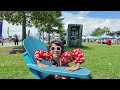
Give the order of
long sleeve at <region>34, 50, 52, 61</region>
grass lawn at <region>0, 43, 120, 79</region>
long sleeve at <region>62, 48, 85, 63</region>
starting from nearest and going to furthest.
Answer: long sleeve at <region>62, 48, 85, 63</region> → long sleeve at <region>34, 50, 52, 61</region> → grass lawn at <region>0, 43, 120, 79</region>

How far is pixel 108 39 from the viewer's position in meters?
35.7

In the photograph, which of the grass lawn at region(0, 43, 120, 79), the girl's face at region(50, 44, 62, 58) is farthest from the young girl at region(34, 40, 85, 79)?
the grass lawn at region(0, 43, 120, 79)

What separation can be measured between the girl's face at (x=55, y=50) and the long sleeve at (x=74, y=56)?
77 millimetres

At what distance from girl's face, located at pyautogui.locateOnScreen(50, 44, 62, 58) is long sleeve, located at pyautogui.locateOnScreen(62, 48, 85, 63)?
0.08 metres

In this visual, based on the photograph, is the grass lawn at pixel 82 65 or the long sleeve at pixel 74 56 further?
the grass lawn at pixel 82 65

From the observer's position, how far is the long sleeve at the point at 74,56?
13.4 ft

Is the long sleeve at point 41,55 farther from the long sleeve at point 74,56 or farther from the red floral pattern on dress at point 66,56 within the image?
the long sleeve at point 74,56

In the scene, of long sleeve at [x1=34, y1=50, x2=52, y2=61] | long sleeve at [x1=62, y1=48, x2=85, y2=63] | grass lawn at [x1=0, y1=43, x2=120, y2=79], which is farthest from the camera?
grass lawn at [x1=0, y1=43, x2=120, y2=79]

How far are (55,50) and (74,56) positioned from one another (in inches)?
10.2

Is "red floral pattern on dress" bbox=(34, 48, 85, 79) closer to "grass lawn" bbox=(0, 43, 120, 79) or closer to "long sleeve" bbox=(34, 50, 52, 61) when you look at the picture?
"long sleeve" bbox=(34, 50, 52, 61)

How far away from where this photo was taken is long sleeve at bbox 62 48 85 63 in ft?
13.4

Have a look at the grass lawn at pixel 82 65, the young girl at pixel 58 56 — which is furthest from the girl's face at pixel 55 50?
the grass lawn at pixel 82 65

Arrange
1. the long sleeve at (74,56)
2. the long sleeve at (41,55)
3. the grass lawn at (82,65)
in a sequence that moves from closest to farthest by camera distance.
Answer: the long sleeve at (74,56), the long sleeve at (41,55), the grass lawn at (82,65)
